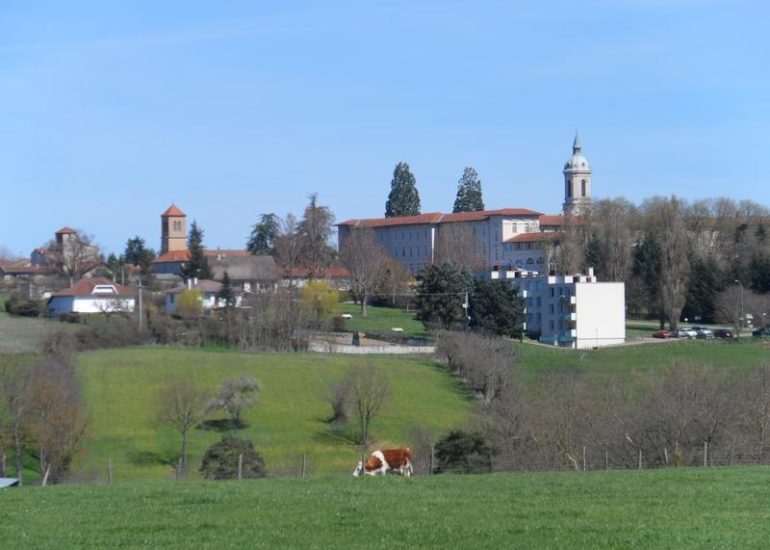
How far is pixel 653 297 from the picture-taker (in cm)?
9675

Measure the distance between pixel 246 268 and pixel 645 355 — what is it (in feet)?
167

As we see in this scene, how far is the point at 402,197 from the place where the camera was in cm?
13988

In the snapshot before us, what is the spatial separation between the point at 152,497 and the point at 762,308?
7772 cm

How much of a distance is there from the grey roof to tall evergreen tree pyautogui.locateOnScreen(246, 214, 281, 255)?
10015 millimetres

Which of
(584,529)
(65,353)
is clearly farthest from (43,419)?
(584,529)

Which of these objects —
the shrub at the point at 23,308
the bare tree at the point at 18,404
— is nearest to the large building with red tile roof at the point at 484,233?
the shrub at the point at 23,308

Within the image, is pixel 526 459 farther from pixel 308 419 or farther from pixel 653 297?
pixel 653 297

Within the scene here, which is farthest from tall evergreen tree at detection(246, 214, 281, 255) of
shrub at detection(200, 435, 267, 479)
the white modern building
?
shrub at detection(200, 435, 267, 479)

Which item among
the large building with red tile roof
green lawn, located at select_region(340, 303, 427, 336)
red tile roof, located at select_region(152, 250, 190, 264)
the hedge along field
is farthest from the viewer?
red tile roof, located at select_region(152, 250, 190, 264)

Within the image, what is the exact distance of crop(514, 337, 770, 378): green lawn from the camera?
6450cm

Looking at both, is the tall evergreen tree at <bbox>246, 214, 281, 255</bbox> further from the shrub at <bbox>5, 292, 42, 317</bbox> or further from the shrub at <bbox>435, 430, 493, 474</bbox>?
the shrub at <bbox>435, 430, 493, 474</bbox>

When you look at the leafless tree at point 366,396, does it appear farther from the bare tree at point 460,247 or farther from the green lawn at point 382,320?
the bare tree at point 460,247

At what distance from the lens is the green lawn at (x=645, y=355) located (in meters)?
64.5

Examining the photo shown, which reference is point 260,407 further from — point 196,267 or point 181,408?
point 196,267
